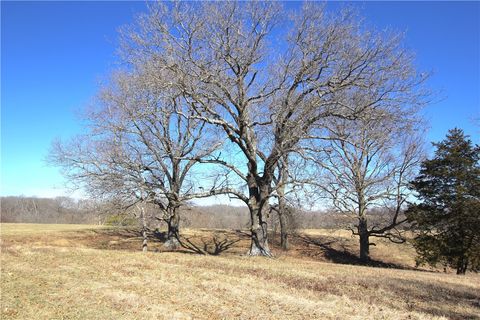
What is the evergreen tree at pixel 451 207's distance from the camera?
21.0 m

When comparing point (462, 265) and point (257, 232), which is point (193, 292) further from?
point (462, 265)

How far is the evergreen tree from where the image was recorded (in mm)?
20969

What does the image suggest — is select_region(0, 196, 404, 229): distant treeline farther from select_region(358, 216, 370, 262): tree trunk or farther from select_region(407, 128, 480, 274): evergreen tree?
select_region(407, 128, 480, 274): evergreen tree

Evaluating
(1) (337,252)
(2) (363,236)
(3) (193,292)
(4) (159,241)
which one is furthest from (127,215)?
(1) (337,252)

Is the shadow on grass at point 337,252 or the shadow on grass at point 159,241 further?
the shadow on grass at point 337,252

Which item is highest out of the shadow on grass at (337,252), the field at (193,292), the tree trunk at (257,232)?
the tree trunk at (257,232)

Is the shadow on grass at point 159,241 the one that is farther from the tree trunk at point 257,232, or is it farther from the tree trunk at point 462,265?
the tree trunk at point 462,265

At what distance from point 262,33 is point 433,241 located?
15790mm

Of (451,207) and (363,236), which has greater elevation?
(451,207)

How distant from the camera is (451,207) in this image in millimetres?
21328

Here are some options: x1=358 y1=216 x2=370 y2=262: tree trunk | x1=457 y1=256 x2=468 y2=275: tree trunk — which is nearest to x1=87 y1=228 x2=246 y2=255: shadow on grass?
x1=358 y1=216 x2=370 y2=262: tree trunk

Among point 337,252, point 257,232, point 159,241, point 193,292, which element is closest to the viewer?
point 193,292

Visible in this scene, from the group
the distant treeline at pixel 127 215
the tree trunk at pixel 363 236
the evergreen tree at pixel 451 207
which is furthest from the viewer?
the tree trunk at pixel 363 236

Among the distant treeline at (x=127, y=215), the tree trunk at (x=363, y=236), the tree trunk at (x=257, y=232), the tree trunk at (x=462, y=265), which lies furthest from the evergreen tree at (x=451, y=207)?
the tree trunk at (x=257, y=232)
